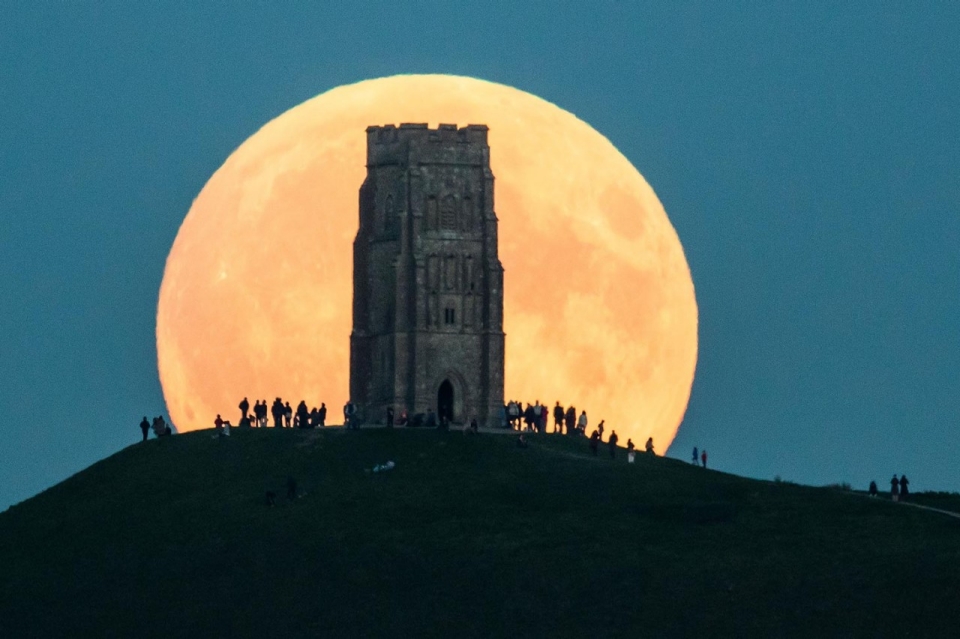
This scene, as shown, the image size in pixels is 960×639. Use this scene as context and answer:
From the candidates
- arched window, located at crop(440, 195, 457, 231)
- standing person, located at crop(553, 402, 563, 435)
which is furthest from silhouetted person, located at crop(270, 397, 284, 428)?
arched window, located at crop(440, 195, 457, 231)

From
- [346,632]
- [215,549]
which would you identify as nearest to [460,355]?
[215,549]

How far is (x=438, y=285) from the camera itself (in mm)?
135750

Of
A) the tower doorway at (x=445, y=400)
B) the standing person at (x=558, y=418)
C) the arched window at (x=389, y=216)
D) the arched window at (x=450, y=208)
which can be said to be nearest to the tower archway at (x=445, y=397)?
the tower doorway at (x=445, y=400)

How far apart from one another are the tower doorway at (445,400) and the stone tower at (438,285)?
0.05 m

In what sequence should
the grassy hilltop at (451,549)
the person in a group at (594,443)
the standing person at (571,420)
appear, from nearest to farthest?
the grassy hilltop at (451,549) < the person in a group at (594,443) < the standing person at (571,420)

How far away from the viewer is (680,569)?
102125 millimetres

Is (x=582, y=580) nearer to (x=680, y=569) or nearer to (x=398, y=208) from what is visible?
(x=680, y=569)

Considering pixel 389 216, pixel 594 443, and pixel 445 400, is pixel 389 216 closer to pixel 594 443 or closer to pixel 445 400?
pixel 445 400

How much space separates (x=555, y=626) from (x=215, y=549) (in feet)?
52.5

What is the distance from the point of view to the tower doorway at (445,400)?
136000 mm

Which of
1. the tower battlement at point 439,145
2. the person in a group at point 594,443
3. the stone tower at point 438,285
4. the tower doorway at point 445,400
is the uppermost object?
the tower battlement at point 439,145

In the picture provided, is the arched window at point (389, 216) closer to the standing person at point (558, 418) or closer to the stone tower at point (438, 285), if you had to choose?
the stone tower at point (438, 285)

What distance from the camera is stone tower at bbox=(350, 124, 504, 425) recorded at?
136 m

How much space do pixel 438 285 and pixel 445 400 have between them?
17.3ft
